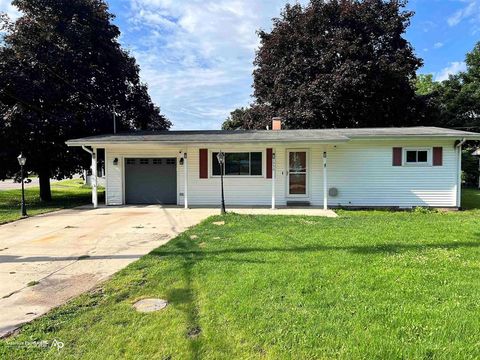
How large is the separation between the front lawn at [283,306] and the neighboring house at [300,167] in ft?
21.2

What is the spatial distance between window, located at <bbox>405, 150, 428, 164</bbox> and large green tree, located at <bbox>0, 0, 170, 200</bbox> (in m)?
13.0

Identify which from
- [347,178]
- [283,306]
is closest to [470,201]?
[347,178]

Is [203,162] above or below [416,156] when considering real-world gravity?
below

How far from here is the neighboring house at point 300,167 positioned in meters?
12.3

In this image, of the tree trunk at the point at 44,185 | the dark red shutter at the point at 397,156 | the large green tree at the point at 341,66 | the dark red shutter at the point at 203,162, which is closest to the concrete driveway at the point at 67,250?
the dark red shutter at the point at 203,162

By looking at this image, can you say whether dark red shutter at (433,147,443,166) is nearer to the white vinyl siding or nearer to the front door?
the white vinyl siding

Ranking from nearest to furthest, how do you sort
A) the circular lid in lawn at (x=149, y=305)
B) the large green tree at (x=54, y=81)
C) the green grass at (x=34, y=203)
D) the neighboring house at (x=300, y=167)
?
the circular lid in lawn at (x=149, y=305)
the green grass at (x=34, y=203)
the neighboring house at (x=300, y=167)
the large green tree at (x=54, y=81)

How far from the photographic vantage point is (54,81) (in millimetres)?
15719

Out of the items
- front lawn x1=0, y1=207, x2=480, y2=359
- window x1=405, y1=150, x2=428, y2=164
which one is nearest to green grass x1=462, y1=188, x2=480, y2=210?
window x1=405, y1=150, x2=428, y2=164

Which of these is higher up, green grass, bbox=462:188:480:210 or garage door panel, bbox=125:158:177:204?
garage door panel, bbox=125:158:177:204

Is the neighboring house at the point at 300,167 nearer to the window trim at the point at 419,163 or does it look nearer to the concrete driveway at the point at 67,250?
the window trim at the point at 419,163

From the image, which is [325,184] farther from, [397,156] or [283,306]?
A: [283,306]

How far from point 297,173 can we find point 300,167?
0.24 meters

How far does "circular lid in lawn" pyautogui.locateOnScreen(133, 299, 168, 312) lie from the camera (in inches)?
147
